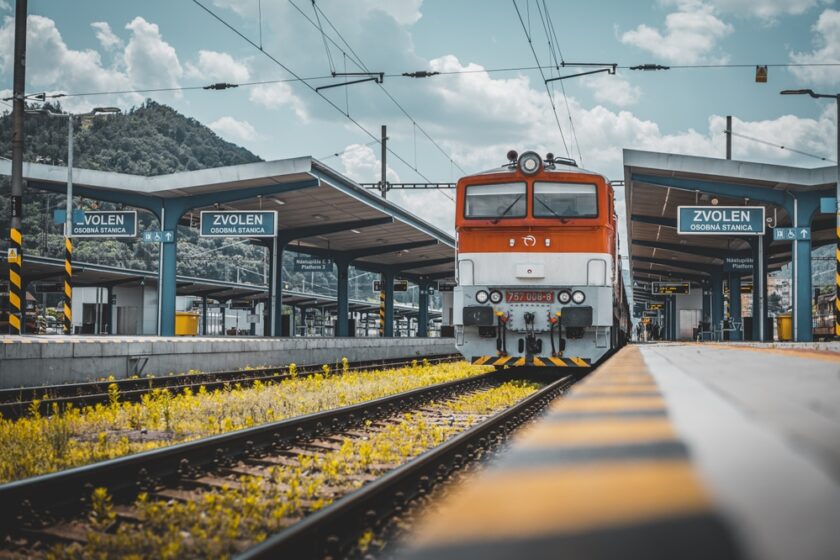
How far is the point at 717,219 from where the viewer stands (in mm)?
22516

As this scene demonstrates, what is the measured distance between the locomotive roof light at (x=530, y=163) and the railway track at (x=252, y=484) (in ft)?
20.8

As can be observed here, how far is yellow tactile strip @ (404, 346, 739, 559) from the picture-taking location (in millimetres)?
778

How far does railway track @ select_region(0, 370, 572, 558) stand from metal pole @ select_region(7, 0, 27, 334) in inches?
501

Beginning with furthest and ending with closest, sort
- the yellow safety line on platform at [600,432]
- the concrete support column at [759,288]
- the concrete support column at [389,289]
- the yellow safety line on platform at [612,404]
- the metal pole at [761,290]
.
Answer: the concrete support column at [389,289], the concrete support column at [759,288], the metal pole at [761,290], the yellow safety line on platform at [612,404], the yellow safety line on platform at [600,432]

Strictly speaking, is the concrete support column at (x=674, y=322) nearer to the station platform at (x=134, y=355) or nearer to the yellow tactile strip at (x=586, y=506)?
the station platform at (x=134, y=355)

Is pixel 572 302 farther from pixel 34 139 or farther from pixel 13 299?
pixel 34 139

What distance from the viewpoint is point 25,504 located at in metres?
4.57

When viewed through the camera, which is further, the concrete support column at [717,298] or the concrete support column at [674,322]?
the concrete support column at [674,322]

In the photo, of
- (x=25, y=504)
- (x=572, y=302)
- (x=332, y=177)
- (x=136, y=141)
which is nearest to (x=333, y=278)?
(x=136, y=141)

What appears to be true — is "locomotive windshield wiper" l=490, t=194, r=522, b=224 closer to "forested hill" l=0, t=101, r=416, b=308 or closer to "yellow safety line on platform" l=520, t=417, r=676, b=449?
"yellow safety line on platform" l=520, t=417, r=676, b=449

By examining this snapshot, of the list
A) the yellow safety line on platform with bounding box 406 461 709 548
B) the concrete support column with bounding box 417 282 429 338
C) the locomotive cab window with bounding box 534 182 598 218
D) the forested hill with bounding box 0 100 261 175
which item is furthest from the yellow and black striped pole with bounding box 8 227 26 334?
the forested hill with bounding box 0 100 261 175

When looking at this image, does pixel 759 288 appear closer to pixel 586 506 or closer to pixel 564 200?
pixel 564 200

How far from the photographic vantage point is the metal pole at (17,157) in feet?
58.7

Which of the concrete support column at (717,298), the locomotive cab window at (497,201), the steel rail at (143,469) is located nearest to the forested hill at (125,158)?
the concrete support column at (717,298)
